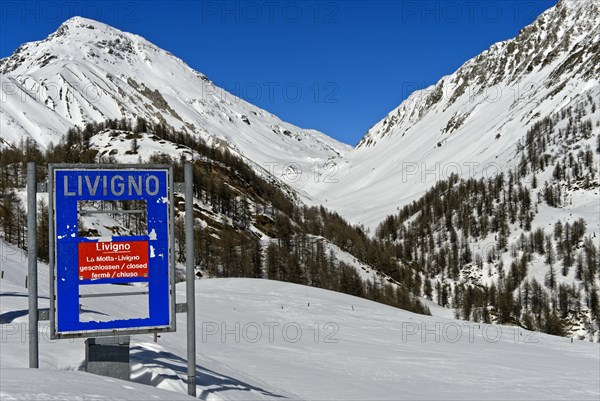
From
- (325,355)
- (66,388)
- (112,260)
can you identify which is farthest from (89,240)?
(325,355)

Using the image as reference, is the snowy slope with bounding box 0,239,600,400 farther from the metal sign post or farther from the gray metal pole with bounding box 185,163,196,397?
the metal sign post

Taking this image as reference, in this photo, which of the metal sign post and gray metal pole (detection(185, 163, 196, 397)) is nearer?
the metal sign post

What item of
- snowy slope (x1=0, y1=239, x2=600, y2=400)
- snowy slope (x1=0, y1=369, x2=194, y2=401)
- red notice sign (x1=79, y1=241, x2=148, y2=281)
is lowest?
snowy slope (x1=0, y1=239, x2=600, y2=400)

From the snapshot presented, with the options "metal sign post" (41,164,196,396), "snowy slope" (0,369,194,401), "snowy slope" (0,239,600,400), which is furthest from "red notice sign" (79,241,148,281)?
"snowy slope" (0,239,600,400)

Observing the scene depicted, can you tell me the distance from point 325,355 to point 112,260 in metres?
15.3

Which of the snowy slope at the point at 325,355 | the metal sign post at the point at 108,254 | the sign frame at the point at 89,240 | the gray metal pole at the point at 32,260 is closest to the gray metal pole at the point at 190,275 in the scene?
the metal sign post at the point at 108,254

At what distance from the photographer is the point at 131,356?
11.1m

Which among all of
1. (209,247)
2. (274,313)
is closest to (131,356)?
(274,313)

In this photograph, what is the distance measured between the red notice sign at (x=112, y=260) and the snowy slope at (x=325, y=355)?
1769 millimetres

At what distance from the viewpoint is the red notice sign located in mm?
9039

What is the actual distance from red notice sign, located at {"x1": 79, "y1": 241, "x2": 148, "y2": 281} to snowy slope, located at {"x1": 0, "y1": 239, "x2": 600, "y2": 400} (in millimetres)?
1769

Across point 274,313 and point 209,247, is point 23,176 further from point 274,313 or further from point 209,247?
point 274,313

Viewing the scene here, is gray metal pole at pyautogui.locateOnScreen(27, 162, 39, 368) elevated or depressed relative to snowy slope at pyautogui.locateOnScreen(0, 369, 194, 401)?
elevated

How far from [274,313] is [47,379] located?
93.8 feet
